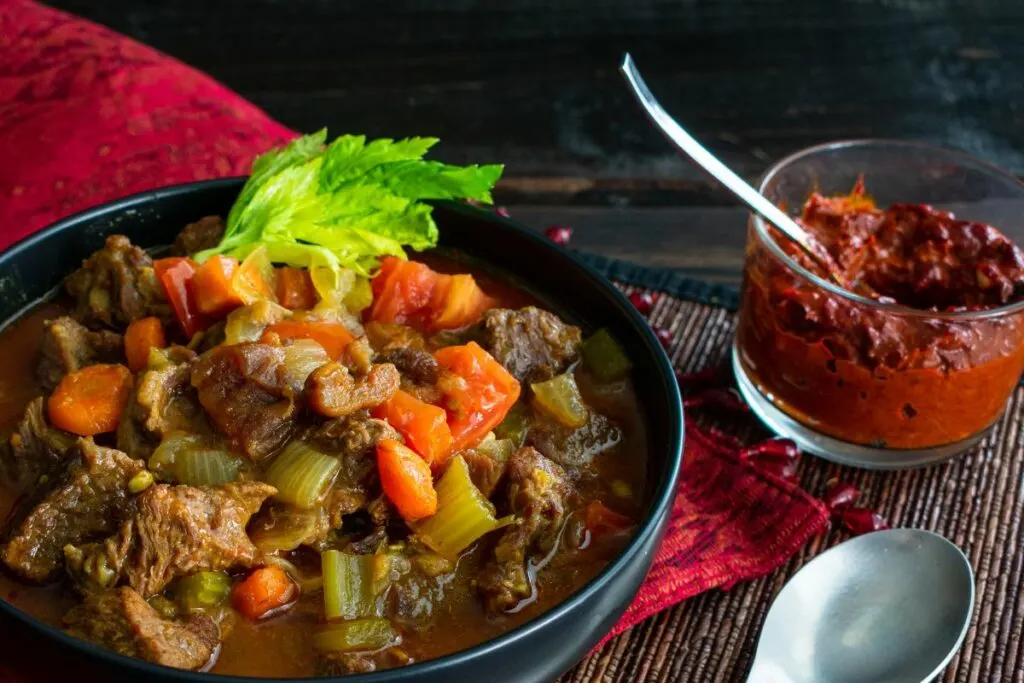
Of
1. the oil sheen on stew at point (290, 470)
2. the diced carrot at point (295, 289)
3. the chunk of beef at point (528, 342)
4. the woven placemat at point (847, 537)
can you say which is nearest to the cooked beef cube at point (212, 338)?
the oil sheen on stew at point (290, 470)

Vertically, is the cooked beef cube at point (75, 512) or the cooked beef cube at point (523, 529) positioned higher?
the cooked beef cube at point (75, 512)

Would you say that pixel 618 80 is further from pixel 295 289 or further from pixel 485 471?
pixel 485 471

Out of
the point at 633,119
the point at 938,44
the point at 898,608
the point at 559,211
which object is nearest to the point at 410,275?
the point at 898,608

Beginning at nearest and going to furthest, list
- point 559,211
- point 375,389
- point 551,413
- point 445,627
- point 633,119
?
point 445,627
point 375,389
point 551,413
point 559,211
point 633,119

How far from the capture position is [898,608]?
11.3 feet

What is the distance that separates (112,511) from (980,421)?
2.76 metres

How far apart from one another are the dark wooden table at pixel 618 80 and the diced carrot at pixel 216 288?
251 cm

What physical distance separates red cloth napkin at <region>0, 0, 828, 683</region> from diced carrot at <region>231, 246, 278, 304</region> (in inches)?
55.0

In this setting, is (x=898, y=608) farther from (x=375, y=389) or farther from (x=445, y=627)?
(x=375, y=389)

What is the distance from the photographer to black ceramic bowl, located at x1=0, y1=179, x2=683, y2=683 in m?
2.49

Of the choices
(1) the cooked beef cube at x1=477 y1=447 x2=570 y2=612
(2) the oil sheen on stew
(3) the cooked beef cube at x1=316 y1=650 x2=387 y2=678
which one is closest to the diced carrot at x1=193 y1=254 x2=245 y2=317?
(2) the oil sheen on stew

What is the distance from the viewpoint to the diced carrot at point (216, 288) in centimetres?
335

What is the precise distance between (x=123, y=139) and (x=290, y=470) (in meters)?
2.49

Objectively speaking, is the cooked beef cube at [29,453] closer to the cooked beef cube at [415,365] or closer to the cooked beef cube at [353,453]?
the cooked beef cube at [353,453]
